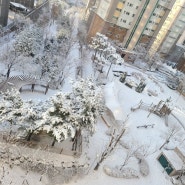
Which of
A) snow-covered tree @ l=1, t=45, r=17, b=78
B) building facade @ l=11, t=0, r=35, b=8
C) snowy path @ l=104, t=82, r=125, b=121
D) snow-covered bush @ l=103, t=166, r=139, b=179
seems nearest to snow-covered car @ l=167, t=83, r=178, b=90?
snowy path @ l=104, t=82, r=125, b=121

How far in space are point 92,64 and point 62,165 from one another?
1253 inches

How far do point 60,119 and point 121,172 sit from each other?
9.79m

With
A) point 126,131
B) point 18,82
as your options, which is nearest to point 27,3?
point 18,82

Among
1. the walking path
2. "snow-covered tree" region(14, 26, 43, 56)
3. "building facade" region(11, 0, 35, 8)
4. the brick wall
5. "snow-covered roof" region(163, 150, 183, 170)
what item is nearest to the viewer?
"snow-covered roof" region(163, 150, 183, 170)

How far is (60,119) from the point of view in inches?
917

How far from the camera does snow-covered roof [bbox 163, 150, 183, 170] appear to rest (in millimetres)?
29703

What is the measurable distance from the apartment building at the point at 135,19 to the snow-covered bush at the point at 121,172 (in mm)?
43426

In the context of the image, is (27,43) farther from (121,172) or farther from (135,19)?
(135,19)

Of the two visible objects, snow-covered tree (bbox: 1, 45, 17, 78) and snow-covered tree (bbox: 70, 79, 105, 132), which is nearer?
snow-covered tree (bbox: 70, 79, 105, 132)

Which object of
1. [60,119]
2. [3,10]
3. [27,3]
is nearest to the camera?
[60,119]

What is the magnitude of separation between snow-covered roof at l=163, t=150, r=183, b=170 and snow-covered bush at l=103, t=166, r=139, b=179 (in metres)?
4.80

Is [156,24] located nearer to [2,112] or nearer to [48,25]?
[48,25]

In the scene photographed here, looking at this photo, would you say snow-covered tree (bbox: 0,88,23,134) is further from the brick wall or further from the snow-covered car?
the brick wall

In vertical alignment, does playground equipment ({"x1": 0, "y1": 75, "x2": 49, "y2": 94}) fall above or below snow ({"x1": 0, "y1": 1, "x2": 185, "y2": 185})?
above
